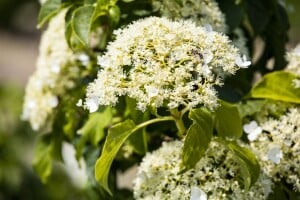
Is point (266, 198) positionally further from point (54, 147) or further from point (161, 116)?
point (54, 147)

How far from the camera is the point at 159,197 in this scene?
4.78 feet

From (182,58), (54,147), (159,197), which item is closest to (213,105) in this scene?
(182,58)

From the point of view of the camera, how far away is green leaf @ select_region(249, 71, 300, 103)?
160 cm

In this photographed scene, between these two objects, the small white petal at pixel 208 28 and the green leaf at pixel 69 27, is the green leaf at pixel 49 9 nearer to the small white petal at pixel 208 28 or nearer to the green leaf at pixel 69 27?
the green leaf at pixel 69 27

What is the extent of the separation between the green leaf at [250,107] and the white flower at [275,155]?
144 mm

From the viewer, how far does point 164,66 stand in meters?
1.34

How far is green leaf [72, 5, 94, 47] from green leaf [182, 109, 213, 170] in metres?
0.34

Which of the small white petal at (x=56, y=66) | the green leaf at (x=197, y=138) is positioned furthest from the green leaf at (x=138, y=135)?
the small white petal at (x=56, y=66)

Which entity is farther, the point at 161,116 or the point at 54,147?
the point at 54,147

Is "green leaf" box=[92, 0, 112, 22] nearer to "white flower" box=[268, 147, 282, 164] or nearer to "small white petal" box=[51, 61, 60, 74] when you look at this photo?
"small white petal" box=[51, 61, 60, 74]

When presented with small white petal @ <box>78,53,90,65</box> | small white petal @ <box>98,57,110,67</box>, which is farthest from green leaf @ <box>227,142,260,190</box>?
small white petal @ <box>78,53,90,65</box>

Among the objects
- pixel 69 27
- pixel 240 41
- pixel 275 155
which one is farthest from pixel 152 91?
pixel 240 41

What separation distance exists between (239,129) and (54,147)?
0.56m

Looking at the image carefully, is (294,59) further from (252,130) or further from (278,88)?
(252,130)
